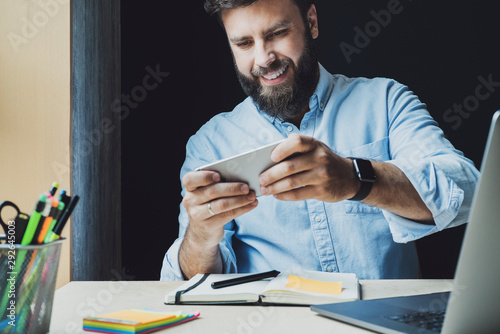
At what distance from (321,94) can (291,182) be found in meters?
0.72

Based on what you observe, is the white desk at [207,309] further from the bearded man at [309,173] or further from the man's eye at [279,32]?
the man's eye at [279,32]

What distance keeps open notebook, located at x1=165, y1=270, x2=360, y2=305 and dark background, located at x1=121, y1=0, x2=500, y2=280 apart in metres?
1.06

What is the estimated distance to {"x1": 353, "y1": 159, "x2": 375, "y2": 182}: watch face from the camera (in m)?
1.10

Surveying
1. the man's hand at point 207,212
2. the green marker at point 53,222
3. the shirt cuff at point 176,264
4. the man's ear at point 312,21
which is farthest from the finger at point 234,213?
the man's ear at point 312,21

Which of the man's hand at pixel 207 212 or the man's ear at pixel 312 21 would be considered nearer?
the man's hand at pixel 207 212

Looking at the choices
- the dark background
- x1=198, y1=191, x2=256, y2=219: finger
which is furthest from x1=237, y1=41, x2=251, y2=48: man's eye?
x1=198, y1=191, x2=256, y2=219: finger

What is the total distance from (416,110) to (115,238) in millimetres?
1189

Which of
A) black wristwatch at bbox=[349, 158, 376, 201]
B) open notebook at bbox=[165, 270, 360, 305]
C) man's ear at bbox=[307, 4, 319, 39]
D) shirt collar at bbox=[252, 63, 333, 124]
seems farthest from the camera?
man's ear at bbox=[307, 4, 319, 39]

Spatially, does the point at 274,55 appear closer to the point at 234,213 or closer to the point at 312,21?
the point at 312,21

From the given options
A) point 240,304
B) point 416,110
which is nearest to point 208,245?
point 240,304

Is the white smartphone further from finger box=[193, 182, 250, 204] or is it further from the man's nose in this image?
the man's nose

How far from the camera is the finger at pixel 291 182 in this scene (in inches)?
40.4

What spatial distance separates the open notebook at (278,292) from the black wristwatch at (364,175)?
21 cm

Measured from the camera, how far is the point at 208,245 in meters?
1.29
